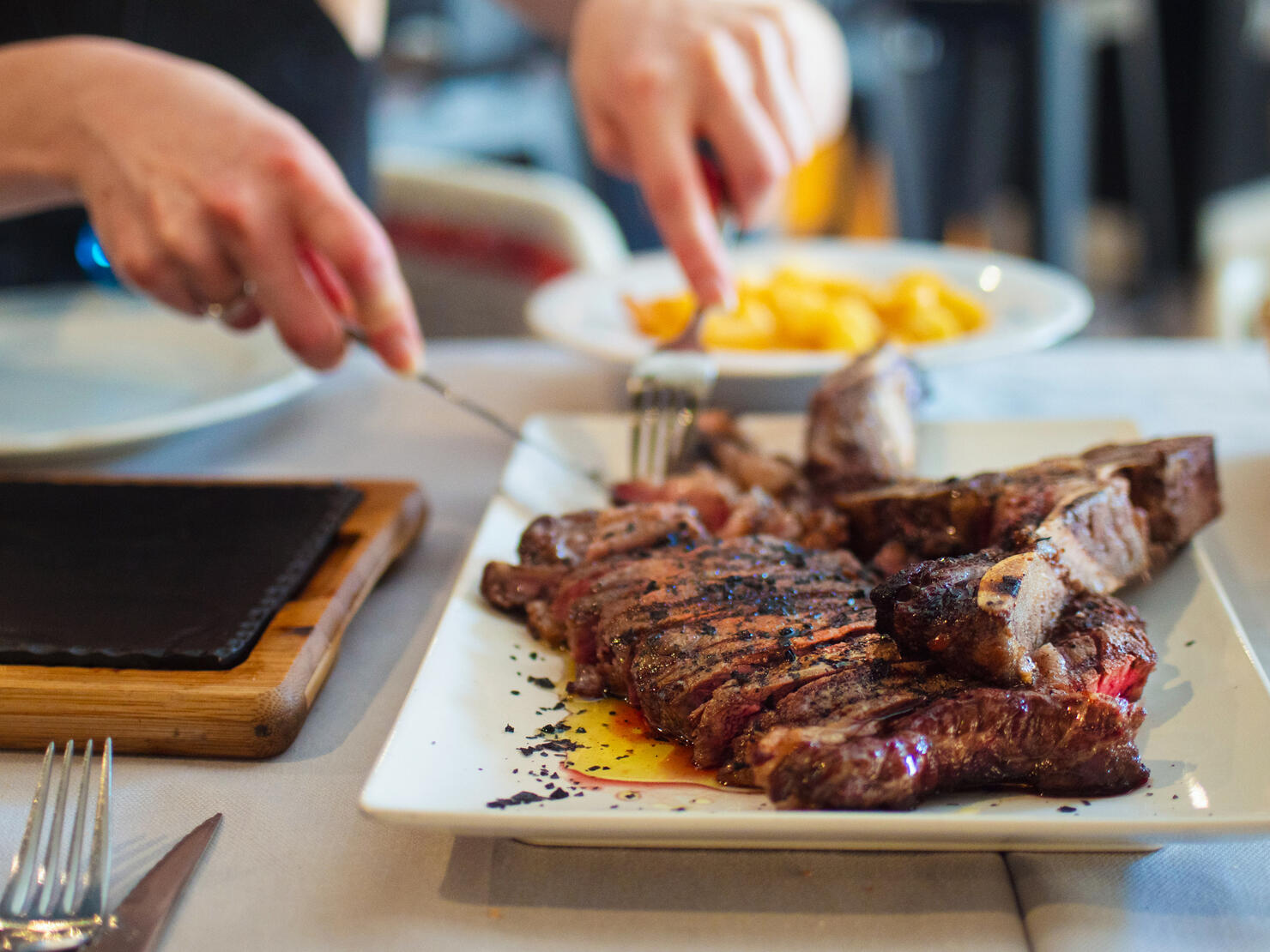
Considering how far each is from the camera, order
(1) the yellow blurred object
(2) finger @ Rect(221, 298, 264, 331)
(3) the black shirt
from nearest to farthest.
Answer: (2) finger @ Rect(221, 298, 264, 331) < (1) the yellow blurred object < (3) the black shirt

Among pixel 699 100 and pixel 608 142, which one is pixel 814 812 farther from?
pixel 608 142

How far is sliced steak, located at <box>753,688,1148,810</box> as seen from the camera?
0.98 metres

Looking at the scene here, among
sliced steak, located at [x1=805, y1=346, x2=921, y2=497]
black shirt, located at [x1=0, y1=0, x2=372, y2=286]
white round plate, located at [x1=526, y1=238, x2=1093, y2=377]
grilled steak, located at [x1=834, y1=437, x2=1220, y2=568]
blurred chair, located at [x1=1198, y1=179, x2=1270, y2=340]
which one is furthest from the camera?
blurred chair, located at [x1=1198, y1=179, x2=1270, y2=340]

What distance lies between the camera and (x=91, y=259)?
3.21m

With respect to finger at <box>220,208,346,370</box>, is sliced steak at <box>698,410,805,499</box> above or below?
below

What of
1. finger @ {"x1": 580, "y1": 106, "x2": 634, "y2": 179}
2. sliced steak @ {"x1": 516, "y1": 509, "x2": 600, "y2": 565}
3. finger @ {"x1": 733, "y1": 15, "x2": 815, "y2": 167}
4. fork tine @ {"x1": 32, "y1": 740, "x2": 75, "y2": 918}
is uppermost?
finger @ {"x1": 733, "y1": 15, "x2": 815, "y2": 167}

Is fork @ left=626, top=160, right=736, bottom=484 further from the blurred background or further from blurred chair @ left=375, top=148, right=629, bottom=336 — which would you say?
the blurred background

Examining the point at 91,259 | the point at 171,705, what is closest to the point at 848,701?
the point at 171,705

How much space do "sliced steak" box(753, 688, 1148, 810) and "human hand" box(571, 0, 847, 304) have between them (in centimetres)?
122

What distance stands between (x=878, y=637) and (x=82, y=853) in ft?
2.85

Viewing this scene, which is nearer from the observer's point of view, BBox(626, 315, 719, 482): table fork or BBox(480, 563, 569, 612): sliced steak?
BBox(480, 563, 569, 612): sliced steak

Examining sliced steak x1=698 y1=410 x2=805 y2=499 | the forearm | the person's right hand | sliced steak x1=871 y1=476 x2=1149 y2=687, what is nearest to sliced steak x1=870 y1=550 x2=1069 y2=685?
sliced steak x1=871 y1=476 x2=1149 y2=687

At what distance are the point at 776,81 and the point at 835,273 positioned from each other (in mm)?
717

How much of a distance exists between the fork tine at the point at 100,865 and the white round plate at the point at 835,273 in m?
1.36
